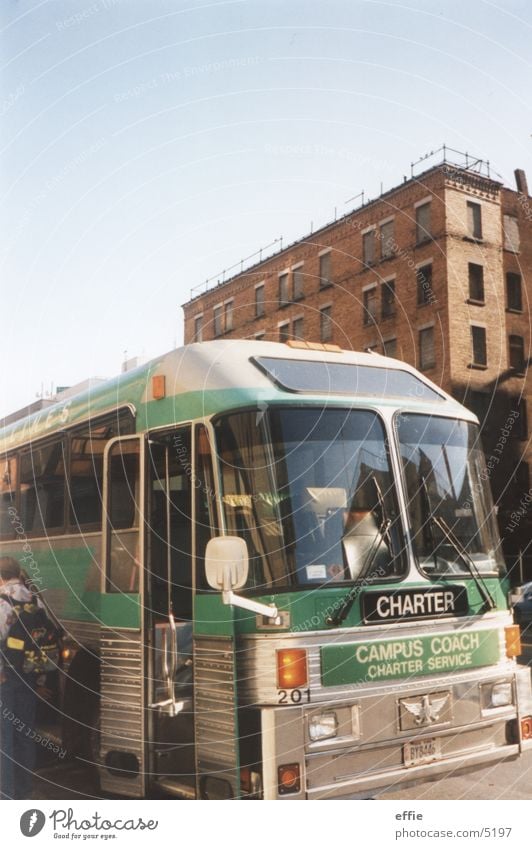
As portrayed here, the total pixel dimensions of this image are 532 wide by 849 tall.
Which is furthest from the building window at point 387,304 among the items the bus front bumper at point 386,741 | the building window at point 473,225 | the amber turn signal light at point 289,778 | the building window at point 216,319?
the amber turn signal light at point 289,778

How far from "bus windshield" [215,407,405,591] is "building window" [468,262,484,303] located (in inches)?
599

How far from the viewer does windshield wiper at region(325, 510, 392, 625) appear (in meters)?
5.80

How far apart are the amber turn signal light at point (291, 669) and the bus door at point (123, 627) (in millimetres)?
1287

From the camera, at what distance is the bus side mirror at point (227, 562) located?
199 inches

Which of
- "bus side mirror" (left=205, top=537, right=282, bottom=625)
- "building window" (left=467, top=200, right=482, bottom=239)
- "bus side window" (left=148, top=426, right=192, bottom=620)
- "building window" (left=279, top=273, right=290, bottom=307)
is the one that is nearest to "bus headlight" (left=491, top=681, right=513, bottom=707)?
"bus side window" (left=148, top=426, right=192, bottom=620)

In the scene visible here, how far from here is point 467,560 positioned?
21.8ft

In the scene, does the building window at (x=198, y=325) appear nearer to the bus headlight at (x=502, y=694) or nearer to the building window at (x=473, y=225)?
the bus headlight at (x=502, y=694)

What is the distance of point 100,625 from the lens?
6.98 metres

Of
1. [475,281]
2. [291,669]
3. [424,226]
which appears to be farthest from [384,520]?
[475,281]

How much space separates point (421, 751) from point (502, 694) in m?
0.94

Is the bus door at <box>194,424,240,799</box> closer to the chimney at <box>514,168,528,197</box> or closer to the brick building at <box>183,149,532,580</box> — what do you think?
the chimney at <box>514,168,528,197</box>
